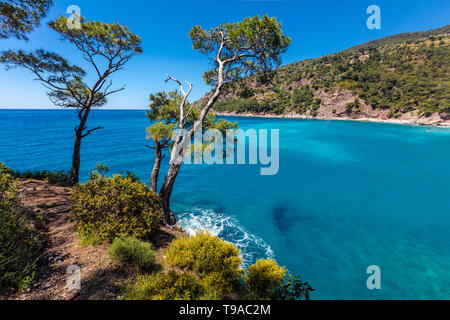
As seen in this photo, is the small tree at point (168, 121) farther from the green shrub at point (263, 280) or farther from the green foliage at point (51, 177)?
the green shrub at point (263, 280)

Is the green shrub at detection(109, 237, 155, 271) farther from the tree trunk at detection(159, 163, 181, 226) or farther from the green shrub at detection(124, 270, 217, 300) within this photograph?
the tree trunk at detection(159, 163, 181, 226)

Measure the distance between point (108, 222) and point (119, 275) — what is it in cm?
229

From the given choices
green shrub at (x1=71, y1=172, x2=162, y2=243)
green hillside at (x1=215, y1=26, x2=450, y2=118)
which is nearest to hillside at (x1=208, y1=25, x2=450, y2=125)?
green hillside at (x1=215, y1=26, x2=450, y2=118)

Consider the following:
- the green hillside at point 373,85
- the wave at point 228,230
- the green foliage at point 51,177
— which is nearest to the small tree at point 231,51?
the wave at point 228,230

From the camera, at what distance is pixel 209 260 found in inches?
227

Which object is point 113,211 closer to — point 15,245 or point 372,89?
point 15,245

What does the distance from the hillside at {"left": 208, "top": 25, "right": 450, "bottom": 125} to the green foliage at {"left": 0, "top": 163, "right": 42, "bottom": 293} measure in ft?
211

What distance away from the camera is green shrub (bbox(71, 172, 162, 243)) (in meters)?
6.36

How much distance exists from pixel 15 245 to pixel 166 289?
4252mm

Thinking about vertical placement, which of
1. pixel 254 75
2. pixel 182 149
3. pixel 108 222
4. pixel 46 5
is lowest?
pixel 108 222
